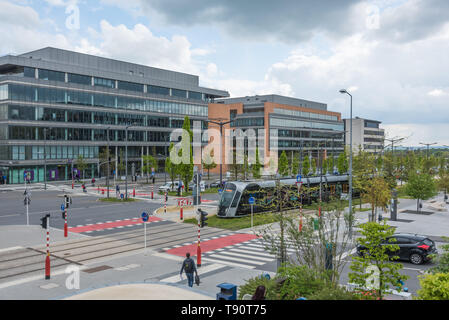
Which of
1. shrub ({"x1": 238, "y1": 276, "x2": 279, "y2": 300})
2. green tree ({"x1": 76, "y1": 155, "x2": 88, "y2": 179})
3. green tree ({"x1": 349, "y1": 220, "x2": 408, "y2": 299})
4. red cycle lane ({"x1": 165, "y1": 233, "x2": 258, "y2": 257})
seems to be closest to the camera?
shrub ({"x1": 238, "y1": 276, "x2": 279, "y2": 300})

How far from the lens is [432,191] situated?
3894cm

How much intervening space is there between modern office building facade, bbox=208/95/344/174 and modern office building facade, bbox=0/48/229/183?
17134 millimetres

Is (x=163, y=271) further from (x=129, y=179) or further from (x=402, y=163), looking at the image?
(x=402, y=163)

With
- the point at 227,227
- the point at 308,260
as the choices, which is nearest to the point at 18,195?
the point at 227,227

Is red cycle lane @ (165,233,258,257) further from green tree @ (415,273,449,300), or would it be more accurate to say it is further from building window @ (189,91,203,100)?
building window @ (189,91,203,100)

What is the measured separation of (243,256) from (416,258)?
8457 mm

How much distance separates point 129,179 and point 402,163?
58.6m

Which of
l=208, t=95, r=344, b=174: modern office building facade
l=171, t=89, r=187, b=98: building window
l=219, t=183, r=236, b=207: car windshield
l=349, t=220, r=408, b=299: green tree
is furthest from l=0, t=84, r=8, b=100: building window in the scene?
l=349, t=220, r=408, b=299: green tree

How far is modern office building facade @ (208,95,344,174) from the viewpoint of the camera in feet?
349

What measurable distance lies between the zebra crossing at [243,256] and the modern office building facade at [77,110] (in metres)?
48.9

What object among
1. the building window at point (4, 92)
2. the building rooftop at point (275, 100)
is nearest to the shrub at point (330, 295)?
the building window at point (4, 92)

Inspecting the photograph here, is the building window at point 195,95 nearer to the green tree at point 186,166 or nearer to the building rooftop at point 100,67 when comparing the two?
the building rooftop at point 100,67

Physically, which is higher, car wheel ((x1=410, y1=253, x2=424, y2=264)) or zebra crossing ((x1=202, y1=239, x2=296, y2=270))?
car wheel ((x1=410, y1=253, x2=424, y2=264))
